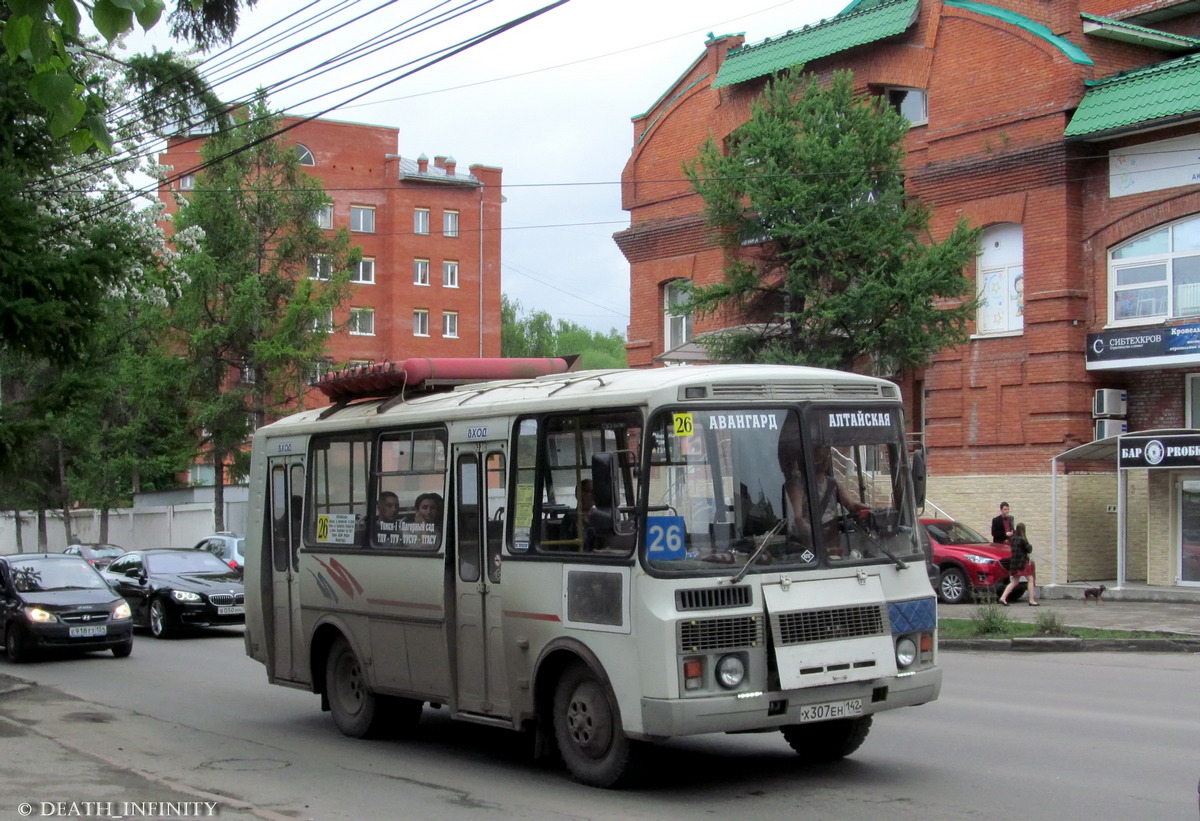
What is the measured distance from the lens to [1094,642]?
17844mm

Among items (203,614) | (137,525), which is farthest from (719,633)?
(137,525)

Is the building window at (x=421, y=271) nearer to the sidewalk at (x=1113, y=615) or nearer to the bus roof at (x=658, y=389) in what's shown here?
the sidewalk at (x=1113, y=615)

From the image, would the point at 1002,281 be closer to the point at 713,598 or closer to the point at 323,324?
the point at 713,598

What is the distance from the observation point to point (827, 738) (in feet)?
30.6

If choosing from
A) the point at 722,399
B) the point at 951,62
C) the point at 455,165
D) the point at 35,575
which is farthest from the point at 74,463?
the point at 722,399

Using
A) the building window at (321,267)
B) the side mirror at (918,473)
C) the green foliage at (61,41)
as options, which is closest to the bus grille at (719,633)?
the side mirror at (918,473)

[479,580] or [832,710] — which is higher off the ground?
[479,580]

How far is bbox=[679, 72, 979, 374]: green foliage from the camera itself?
2409cm

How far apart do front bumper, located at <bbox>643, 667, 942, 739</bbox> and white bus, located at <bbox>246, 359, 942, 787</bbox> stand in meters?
0.01

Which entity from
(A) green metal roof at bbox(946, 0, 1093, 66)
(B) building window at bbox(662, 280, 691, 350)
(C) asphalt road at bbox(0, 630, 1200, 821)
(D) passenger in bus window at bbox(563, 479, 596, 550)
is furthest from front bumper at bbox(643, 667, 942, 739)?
(B) building window at bbox(662, 280, 691, 350)

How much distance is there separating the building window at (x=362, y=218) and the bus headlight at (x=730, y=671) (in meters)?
58.3

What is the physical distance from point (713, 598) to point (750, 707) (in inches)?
27.0

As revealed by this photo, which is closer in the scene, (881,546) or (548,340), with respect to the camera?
(881,546)

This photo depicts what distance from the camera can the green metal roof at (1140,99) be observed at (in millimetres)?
23984
